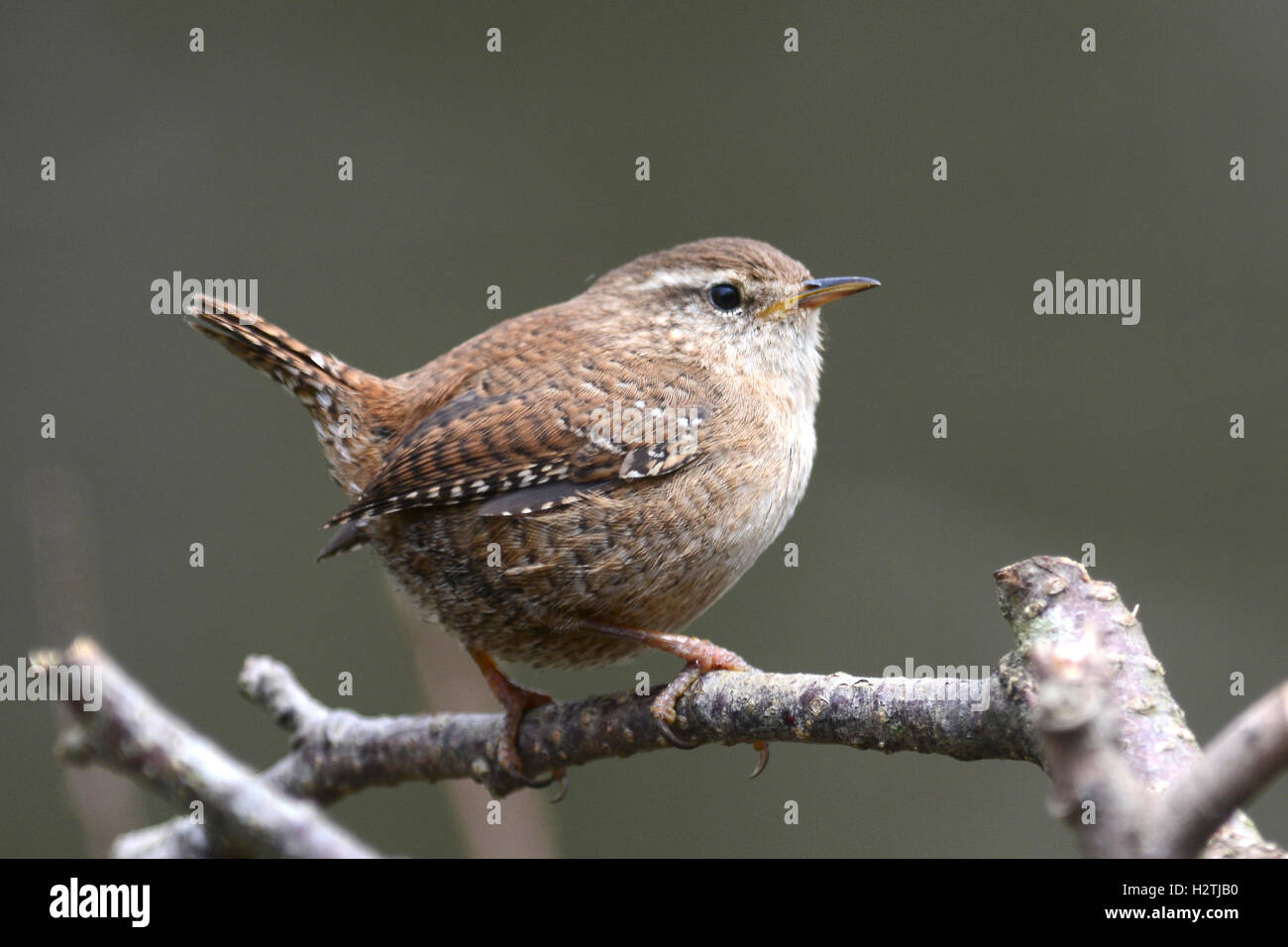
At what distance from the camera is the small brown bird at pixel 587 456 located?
2.89 meters

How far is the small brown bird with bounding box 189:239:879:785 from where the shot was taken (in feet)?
9.48

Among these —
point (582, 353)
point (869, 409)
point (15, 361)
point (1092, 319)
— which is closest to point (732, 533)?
point (582, 353)

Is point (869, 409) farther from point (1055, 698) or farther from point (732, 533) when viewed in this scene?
point (1055, 698)

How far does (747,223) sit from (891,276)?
73cm

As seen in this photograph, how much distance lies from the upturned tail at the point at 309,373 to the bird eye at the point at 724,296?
3.26 ft

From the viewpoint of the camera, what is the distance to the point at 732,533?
9.68 ft
